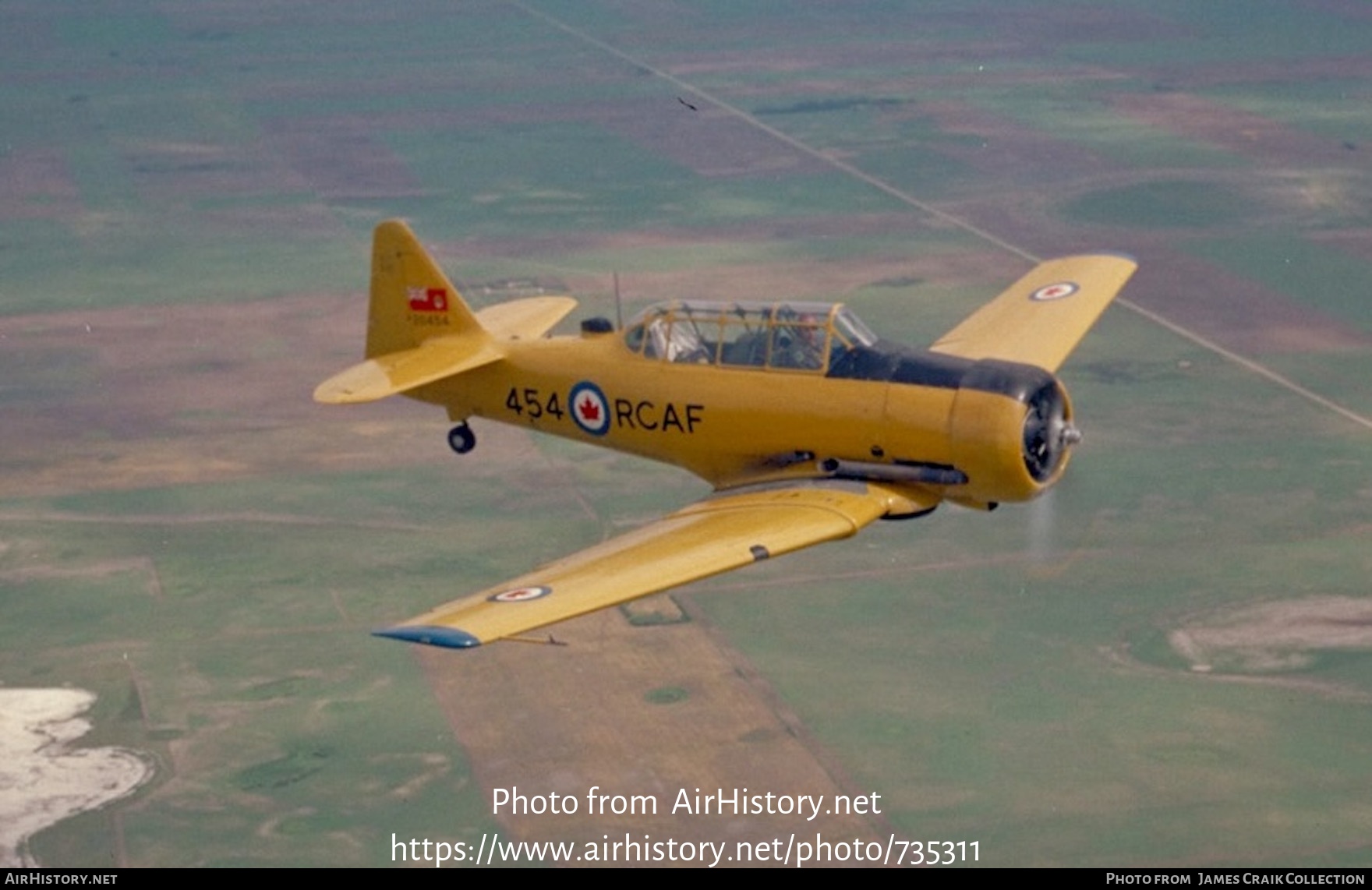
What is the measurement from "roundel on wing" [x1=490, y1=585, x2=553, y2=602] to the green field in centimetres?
559

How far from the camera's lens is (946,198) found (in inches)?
2864

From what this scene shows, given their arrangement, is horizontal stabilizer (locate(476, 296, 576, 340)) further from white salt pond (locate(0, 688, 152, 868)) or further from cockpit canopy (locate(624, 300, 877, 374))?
white salt pond (locate(0, 688, 152, 868))

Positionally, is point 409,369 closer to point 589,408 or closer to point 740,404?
point 589,408

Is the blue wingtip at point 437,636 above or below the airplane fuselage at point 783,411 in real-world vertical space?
below

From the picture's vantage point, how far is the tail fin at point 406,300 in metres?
38.7

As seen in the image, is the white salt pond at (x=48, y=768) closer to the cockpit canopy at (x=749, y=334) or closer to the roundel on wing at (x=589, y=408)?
the roundel on wing at (x=589, y=408)

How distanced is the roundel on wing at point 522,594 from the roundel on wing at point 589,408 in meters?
7.44

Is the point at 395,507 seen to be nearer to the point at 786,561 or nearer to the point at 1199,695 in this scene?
the point at 786,561

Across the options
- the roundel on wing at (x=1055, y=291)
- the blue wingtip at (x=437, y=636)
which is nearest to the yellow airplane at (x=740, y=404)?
the roundel on wing at (x=1055, y=291)

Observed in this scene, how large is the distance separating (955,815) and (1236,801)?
4050mm

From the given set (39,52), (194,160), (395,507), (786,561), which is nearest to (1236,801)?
(786,561)

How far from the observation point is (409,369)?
38.0 meters

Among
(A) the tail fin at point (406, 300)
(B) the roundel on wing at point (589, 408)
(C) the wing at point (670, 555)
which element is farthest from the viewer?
(A) the tail fin at point (406, 300)

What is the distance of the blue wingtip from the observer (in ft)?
87.8
